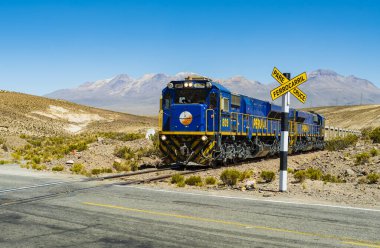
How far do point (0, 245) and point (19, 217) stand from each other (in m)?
2.06

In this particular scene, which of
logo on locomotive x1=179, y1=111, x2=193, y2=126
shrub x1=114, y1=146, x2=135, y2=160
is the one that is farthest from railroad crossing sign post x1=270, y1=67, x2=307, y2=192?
shrub x1=114, y1=146, x2=135, y2=160

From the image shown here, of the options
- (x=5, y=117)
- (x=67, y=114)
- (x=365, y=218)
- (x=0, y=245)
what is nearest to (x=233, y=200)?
(x=365, y=218)

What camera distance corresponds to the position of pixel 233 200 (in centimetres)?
1112

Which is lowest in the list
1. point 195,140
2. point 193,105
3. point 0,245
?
point 0,245

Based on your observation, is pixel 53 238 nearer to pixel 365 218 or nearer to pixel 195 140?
pixel 365 218

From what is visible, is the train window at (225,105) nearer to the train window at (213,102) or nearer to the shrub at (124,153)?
the train window at (213,102)

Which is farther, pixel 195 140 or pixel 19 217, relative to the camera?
pixel 195 140

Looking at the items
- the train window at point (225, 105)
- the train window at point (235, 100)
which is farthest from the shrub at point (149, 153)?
the train window at point (225, 105)

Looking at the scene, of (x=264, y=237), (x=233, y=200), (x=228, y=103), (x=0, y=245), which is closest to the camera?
(x=0, y=245)

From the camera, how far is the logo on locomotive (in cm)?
2006

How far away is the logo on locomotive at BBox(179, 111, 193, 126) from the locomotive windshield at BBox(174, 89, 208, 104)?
892 millimetres

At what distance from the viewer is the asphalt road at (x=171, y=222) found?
23.1 feet

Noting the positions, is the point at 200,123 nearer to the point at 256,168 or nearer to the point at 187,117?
the point at 187,117

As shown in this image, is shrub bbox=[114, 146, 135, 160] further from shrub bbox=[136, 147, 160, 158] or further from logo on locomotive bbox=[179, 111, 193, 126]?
logo on locomotive bbox=[179, 111, 193, 126]
